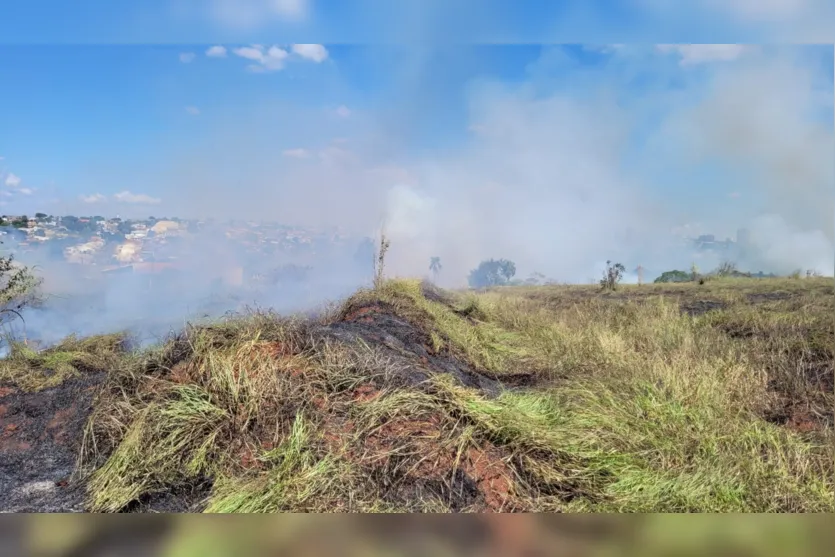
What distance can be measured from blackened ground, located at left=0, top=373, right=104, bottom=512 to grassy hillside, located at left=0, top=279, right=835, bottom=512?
0.14m

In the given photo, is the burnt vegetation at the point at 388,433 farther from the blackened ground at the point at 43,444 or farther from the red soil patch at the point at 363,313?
the red soil patch at the point at 363,313

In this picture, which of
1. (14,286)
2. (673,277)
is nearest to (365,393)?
(14,286)

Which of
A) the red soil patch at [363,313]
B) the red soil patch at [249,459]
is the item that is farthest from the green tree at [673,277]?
the red soil patch at [249,459]

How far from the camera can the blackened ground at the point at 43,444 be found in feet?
12.2

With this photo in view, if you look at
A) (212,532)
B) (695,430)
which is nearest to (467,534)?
(212,532)

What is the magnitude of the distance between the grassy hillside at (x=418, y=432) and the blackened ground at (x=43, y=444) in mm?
141

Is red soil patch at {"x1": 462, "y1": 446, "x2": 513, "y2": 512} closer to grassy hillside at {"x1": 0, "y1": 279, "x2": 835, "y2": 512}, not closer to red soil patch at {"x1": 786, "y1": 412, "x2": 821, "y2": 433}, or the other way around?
grassy hillside at {"x1": 0, "y1": 279, "x2": 835, "y2": 512}

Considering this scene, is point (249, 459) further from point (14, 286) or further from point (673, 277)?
point (673, 277)

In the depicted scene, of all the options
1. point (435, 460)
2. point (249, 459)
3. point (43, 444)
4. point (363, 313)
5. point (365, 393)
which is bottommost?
point (43, 444)

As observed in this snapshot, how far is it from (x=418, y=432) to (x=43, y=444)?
2.79 metres

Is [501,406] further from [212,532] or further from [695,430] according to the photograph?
[212,532]

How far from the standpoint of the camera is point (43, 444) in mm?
4520

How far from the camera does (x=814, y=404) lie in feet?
16.8

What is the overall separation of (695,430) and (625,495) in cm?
112
